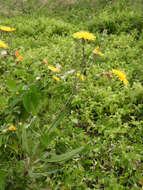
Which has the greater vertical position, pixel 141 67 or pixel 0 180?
pixel 0 180

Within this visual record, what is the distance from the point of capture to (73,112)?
257cm

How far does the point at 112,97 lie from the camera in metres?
2.70

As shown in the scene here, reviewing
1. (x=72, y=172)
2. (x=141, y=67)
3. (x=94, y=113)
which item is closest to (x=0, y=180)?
(x=72, y=172)

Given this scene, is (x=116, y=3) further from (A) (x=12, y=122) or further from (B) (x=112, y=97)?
(A) (x=12, y=122)

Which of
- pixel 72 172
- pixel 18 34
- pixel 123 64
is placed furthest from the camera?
pixel 18 34

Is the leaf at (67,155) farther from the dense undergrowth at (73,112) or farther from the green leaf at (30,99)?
the green leaf at (30,99)

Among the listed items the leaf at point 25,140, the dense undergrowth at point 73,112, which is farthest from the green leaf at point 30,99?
the leaf at point 25,140

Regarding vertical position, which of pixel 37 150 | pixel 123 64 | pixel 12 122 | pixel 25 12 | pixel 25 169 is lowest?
pixel 25 12

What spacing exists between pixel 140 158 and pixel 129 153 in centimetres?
10

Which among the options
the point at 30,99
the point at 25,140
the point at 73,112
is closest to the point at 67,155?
the point at 25,140

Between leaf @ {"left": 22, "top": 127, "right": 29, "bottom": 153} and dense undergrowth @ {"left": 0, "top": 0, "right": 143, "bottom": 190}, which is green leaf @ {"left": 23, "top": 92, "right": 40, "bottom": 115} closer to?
dense undergrowth @ {"left": 0, "top": 0, "right": 143, "bottom": 190}

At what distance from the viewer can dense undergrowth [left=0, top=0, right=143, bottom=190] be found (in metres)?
1.16

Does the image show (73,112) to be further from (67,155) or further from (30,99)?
(30,99)

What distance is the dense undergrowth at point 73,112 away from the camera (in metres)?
1.16
